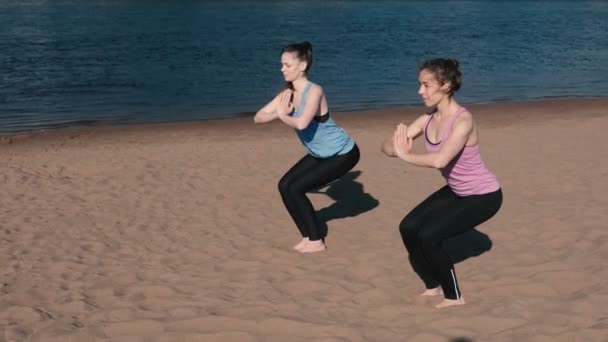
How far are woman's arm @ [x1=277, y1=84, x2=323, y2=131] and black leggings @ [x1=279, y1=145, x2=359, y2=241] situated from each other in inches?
20.4

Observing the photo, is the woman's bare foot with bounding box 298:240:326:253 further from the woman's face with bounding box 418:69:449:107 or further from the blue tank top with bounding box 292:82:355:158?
the woman's face with bounding box 418:69:449:107

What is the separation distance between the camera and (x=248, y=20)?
43.2 meters

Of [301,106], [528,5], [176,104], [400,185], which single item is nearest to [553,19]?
[528,5]

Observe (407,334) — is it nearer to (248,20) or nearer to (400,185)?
(400,185)

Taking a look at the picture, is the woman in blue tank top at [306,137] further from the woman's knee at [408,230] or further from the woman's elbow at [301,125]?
the woman's knee at [408,230]

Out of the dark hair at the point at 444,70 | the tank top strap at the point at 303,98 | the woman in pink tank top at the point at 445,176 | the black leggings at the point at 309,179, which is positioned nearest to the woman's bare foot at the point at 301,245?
the black leggings at the point at 309,179

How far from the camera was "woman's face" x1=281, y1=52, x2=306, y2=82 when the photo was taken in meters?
6.67

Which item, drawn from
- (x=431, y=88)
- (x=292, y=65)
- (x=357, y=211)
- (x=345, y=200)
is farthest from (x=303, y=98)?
(x=345, y=200)

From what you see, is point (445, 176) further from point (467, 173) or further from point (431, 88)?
point (431, 88)

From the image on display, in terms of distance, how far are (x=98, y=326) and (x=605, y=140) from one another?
9.03 m

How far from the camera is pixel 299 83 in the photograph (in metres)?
6.80

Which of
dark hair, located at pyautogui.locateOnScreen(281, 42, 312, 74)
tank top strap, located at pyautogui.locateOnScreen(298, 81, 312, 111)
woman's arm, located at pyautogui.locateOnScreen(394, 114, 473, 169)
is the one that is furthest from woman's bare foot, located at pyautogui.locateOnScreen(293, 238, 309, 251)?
woman's arm, located at pyautogui.locateOnScreen(394, 114, 473, 169)

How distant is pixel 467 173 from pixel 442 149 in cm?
38

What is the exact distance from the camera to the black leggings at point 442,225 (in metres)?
5.47
